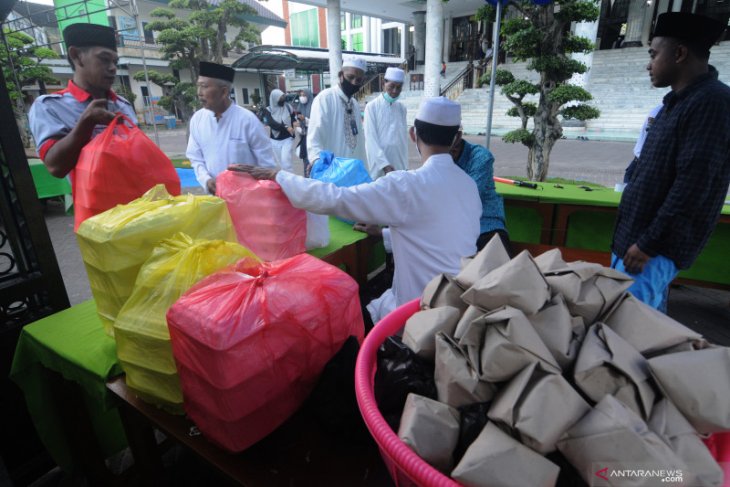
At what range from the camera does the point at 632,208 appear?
2002 mm

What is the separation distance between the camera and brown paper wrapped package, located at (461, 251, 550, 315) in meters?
0.80

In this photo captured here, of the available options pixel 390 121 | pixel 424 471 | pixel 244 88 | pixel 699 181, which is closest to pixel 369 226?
pixel 699 181

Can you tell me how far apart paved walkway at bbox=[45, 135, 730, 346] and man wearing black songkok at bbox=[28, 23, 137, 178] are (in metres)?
2.33

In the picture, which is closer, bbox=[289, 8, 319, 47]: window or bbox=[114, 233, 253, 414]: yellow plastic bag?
bbox=[114, 233, 253, 414]: yellow plastic bag

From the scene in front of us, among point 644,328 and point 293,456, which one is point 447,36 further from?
point 293,456

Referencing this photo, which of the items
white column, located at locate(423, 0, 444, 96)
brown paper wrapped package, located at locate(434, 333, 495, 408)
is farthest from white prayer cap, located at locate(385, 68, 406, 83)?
white column, located at locate(423, 0, 444, 96)

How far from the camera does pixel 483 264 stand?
0.95m

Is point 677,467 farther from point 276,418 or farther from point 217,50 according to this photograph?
point 217,50

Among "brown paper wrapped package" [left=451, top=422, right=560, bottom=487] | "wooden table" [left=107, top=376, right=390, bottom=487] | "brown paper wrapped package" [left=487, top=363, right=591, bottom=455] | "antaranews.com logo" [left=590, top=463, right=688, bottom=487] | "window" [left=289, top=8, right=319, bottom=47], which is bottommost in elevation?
"wooden table" [left=107, top=376, right=390, bottom=487]

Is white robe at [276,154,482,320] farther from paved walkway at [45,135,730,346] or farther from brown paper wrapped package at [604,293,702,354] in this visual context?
paved walkway at [45,135,730,346]

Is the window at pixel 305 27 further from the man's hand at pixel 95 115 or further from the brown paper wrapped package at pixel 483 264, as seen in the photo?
the brown paper wrapped package at pixel 483 264

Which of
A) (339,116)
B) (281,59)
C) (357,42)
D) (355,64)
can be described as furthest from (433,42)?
(357,42)

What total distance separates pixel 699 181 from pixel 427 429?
5.81 ft

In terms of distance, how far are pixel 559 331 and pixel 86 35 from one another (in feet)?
8.02
